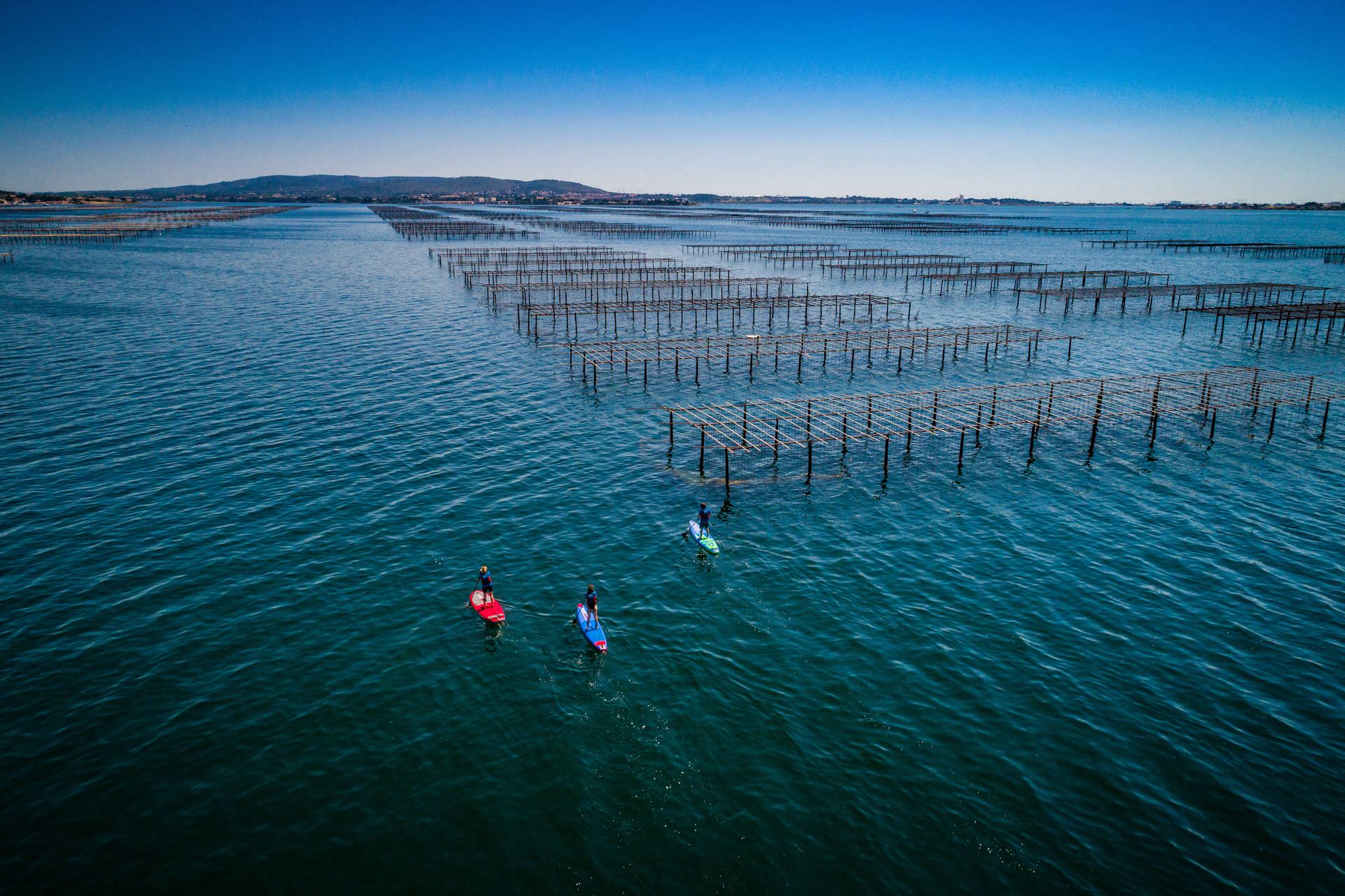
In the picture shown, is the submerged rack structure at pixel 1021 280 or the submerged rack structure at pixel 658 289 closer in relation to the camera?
the submerged rack structure at pixel 658 289

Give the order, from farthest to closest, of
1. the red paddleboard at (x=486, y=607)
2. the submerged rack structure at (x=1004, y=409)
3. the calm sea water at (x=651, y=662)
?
the submerged rack structure at (x=1004, y=409) → the red paddleboard at (x=486, y=607) → the calm sea water at (x=651, y=662)

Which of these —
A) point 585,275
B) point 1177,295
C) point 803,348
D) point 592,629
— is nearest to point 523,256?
point 585,275

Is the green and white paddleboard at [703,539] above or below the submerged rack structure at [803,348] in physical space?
below

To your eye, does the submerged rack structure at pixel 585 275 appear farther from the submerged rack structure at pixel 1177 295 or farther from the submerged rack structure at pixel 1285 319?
the submerged rack structure at pixel 1285 319

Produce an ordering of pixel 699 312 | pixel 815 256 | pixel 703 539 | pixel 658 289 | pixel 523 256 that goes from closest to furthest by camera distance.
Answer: pixel 703 539 < pixel 699 312 < pixel 658 289 < pixel 523 256 < pixel 815 256

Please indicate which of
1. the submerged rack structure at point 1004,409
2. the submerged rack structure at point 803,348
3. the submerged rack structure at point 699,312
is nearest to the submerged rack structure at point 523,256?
the submerged rack structure at point 699,312

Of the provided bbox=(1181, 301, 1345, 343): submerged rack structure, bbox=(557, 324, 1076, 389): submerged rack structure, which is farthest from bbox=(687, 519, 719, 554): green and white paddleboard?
bbox=(1181, 301, 1345, 343): submerged rack structure

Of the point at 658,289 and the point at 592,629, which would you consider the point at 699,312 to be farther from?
the point at 592,629
